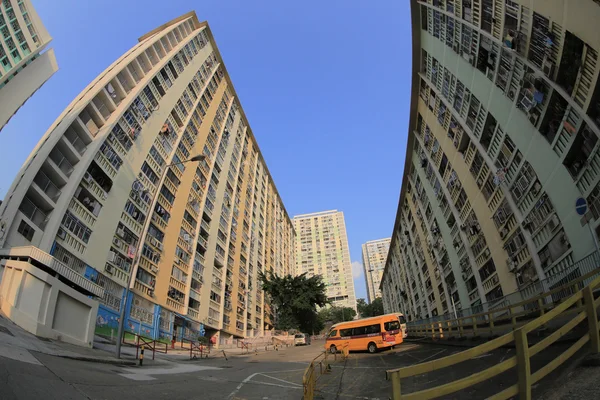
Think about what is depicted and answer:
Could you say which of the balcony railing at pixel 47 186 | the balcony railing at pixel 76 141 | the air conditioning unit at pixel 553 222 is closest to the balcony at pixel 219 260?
the balcony railing at pixel 76 141

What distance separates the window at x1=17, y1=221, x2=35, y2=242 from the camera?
1904cm

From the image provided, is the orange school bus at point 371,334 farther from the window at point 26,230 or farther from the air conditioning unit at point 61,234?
the window at point 26,230

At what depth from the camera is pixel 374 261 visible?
6934 inches

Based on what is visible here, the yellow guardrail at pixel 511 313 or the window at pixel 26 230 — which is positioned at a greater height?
the window at pixel 26 230

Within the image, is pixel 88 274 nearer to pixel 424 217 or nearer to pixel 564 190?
pixel 564 190

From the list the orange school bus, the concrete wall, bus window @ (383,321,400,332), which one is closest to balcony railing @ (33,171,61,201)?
the concrete wall

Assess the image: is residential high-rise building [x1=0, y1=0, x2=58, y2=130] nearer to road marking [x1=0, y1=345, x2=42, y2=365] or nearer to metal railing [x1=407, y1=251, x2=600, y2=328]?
road marking [x1=0, y1=345, x2=42, y2=365]

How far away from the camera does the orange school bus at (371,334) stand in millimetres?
21359

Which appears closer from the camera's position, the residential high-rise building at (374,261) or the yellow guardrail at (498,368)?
the yellow guardrail at (498,368)

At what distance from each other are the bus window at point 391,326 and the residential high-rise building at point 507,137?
5.05 m

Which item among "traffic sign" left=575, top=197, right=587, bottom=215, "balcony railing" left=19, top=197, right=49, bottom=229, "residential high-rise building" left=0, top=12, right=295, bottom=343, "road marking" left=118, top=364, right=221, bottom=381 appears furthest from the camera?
"residential high-rise building" left=0, top=12, right=295, bottom=343

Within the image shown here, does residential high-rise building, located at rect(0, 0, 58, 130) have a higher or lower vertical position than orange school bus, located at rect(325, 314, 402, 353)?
higher

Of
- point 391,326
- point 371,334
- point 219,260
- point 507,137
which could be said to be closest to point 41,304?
point 371,334

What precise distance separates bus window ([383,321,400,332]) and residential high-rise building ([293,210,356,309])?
112385 millimetres
